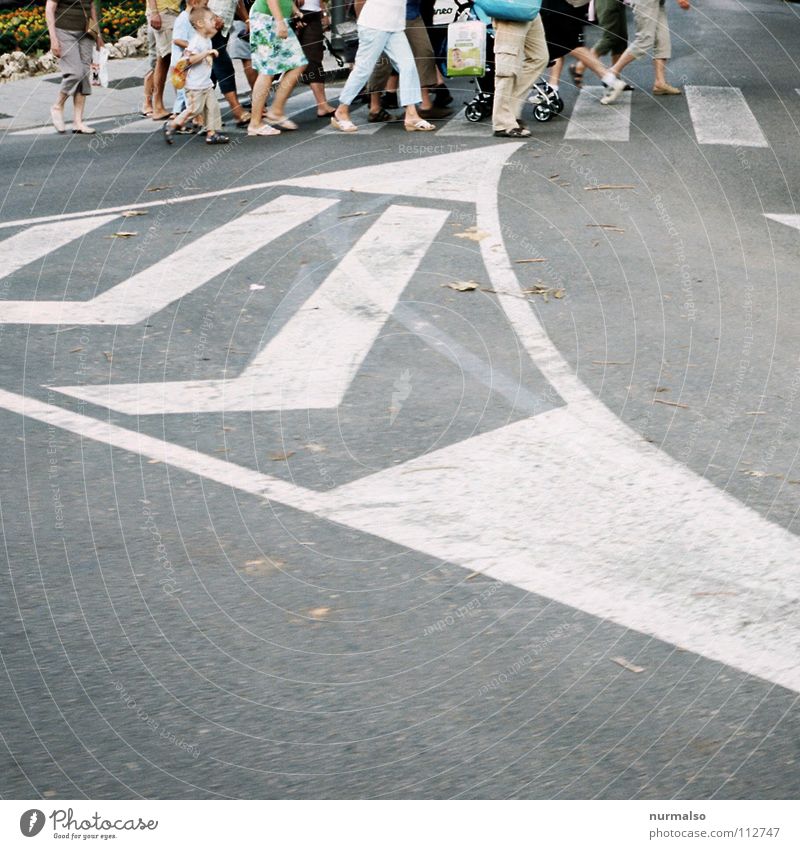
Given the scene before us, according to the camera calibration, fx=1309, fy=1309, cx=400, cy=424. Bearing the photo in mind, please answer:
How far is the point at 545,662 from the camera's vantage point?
3588 mm

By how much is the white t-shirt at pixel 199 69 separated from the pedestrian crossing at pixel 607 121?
0.78 meters

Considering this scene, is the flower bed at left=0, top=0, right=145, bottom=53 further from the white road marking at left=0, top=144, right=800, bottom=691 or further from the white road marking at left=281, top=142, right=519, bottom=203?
the white road marking at left=0, top=144, right=800, bottom=691

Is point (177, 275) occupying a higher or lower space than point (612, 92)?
higher

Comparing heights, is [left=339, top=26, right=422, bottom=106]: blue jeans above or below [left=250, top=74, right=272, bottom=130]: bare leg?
above

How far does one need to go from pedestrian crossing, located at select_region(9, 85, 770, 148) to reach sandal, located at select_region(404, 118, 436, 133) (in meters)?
0.12

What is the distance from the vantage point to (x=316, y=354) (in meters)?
6.23

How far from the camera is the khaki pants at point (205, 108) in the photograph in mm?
12133

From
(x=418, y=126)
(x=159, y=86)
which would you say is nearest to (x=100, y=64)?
(x=159, y=86)

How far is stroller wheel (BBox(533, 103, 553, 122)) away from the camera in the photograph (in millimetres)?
12734

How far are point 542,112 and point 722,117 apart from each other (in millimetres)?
1731

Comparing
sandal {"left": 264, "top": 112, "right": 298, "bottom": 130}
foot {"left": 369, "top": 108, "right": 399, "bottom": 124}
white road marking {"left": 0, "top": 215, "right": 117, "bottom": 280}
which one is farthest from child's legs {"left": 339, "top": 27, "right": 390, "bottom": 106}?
white road marking {"left": 0, "top": 215, "right": 117, "bottom": 280}

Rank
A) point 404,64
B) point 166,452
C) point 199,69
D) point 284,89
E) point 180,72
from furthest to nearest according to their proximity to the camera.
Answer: point 284,89 < point 180,72 < point 199,69 < point 404,64 < point 166,452

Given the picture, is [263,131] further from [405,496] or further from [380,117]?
[405,496]

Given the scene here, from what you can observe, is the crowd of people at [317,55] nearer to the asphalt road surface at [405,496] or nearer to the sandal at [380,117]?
the sandal at [380,117]
